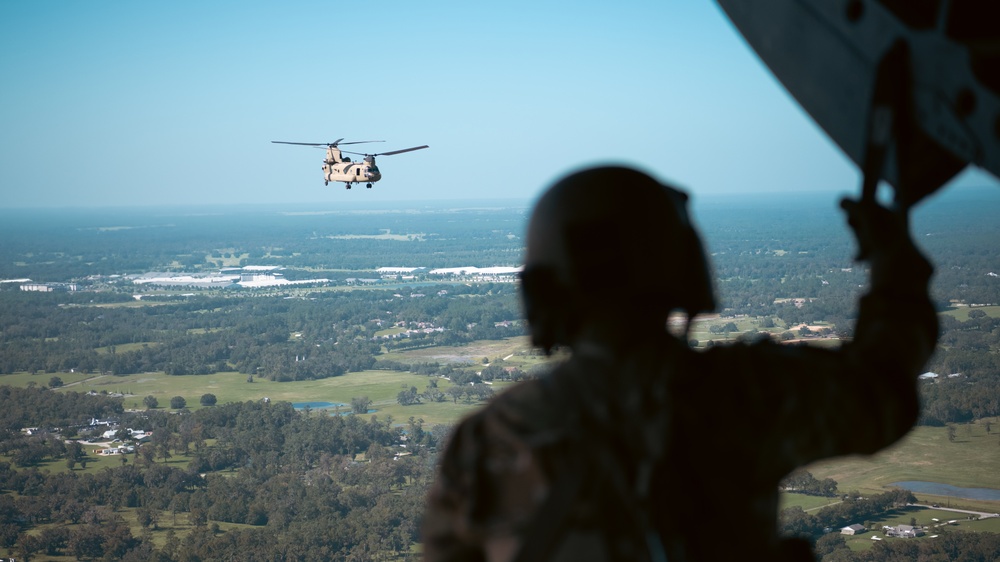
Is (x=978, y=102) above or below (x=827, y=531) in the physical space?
above

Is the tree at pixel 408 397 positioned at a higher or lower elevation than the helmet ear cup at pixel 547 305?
lower

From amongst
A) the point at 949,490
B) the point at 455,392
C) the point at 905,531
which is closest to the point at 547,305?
the point at 905,531

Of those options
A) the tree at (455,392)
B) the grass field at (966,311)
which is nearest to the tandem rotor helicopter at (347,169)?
the tree at (455,392)

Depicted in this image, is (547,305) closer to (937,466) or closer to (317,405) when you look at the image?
(937,466)

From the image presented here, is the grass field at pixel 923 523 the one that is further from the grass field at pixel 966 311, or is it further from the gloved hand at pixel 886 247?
the grass field at pixel 966 311

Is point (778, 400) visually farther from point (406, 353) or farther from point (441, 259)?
point (441, 259)

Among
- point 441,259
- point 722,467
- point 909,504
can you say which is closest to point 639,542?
point 722,467
